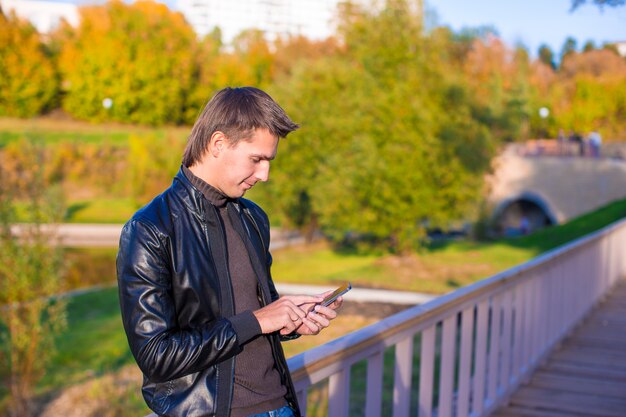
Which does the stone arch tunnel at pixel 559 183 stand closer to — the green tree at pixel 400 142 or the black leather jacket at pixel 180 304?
the green tree at pixel 400 142

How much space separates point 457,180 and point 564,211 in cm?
2268

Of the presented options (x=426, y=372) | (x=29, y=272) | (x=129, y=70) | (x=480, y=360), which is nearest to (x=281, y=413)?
(x=426, y=372)

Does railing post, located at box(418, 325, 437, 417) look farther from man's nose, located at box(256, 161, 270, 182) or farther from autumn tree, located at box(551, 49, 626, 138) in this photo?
autumn tree, located at box(551, 49, 626, 138)

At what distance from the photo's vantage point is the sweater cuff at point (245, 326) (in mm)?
1748

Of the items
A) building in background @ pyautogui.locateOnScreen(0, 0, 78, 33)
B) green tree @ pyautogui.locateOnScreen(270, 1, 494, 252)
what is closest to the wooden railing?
green tree @ pyautogui.locateOnScreen(270, 1, 494, 252)

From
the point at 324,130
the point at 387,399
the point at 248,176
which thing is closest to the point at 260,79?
the point at 324,130

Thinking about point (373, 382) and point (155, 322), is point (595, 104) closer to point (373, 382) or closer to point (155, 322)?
point (373, 382)

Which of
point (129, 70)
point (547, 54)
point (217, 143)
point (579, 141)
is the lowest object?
point (217, 143)

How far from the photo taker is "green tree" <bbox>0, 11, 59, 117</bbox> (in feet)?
175

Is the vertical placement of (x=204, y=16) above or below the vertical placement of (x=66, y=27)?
above

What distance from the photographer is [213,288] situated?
5.89 ft

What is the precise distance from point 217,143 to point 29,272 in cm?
928

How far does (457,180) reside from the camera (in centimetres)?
2020

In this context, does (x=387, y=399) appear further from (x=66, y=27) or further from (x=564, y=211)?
(x=66, y=27)
